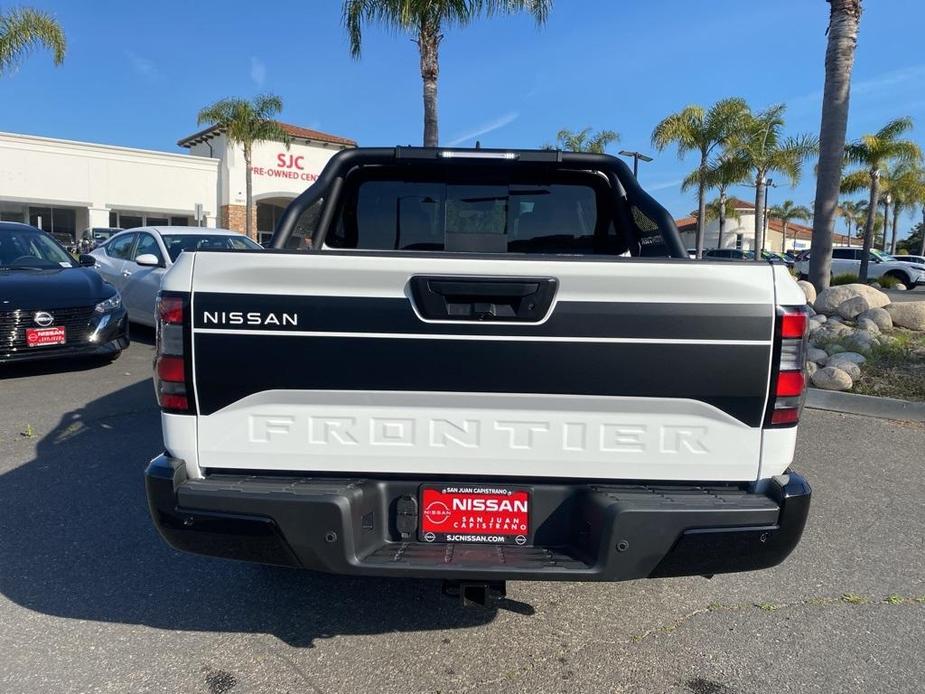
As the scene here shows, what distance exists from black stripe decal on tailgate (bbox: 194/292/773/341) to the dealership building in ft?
98.2

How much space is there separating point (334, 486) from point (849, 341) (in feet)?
26.7

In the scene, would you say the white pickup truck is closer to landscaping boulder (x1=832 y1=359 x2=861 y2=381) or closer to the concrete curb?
the concrete curb

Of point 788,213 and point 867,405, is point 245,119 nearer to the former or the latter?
point 867,405

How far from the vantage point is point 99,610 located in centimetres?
300

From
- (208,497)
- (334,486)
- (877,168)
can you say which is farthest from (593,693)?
(877,168)

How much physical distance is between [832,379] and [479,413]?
20.8ft

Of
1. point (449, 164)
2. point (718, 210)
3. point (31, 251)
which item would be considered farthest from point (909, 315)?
point (718, 210)

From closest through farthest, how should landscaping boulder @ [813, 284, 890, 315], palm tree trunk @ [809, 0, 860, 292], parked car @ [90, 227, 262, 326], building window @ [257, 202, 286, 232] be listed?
parked car @ [90, 227, 262, 326] < palm tree trunk @ [809, 0, 860, 292] < landscaping boulder @ [813, 284, 890, 315] < building window @ [257, 202, 286, 232]

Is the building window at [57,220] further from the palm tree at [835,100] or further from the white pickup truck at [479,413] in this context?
the white pickup truck at [479,413]

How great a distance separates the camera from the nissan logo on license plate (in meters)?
7.11

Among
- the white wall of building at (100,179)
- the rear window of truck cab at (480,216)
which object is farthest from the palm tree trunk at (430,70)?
the white wall of building at (100,179)

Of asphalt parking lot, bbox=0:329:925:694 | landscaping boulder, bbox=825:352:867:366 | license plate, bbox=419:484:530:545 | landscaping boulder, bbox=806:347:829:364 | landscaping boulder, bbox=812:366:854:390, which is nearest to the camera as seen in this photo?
license plate, bbox=419:484:530:545

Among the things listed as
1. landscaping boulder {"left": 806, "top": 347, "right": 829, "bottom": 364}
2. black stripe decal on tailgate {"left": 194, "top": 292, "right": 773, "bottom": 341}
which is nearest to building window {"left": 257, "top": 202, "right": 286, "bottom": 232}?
landscaping boulder {"left": 806, "top": 347, "right": 829, "bottom": 364}

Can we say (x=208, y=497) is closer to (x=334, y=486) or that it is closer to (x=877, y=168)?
(x=334, y=486)
